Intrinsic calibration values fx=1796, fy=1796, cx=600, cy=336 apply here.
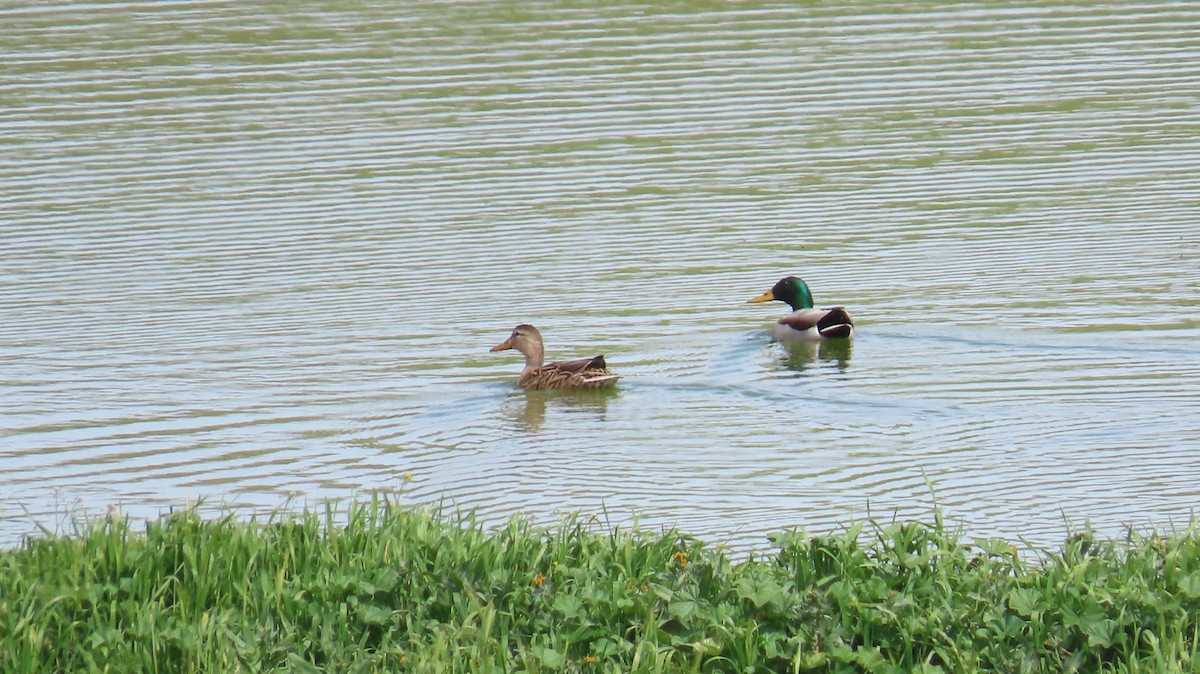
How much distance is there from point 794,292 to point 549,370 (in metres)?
2.09

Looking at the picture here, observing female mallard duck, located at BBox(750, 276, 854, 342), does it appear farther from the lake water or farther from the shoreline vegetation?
the shoreline vegetation

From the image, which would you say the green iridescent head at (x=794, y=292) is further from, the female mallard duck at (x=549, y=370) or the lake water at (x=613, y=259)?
the female mallard duck at (x=549, y=370)

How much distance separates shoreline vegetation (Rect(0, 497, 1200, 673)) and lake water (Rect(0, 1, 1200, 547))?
3.79 ft

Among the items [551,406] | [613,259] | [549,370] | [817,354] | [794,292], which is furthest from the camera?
[613,259]

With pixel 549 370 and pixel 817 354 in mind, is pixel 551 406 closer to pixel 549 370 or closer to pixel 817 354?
pixel 549 370

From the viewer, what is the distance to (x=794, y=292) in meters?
12.0

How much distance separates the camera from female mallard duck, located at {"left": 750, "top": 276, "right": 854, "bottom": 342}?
1141cm

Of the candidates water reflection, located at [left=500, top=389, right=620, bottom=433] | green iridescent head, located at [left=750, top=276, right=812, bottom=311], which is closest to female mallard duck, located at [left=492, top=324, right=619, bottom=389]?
water reflection, located at [left=500, top=389, right=620, bottom=433]

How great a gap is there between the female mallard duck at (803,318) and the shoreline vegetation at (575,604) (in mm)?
5355

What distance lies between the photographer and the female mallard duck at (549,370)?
10547mm

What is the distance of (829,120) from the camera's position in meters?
18.1

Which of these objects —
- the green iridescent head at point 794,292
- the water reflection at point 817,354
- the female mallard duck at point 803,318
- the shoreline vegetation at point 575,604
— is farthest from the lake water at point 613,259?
the shoreline vegetation at point 575,604

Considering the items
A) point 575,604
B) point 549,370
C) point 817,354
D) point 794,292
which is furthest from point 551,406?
point 575,604

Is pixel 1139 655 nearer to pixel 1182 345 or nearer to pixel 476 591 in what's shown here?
pixel 476 591
